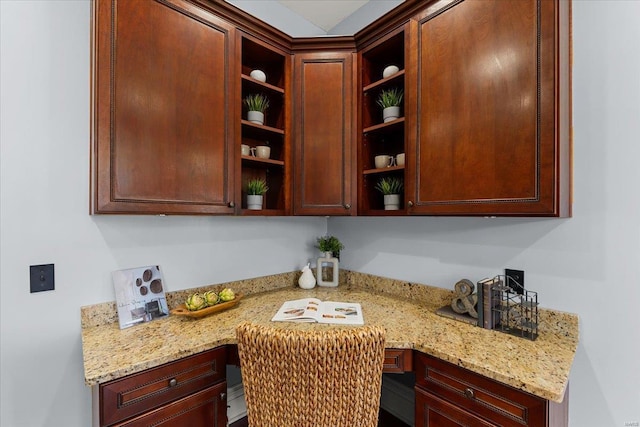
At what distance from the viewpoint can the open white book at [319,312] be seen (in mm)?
1550

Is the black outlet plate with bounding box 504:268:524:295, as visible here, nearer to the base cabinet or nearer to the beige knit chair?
the base cabinet

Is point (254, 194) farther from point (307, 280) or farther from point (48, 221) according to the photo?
point (48, 221)

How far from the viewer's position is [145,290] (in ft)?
5.12

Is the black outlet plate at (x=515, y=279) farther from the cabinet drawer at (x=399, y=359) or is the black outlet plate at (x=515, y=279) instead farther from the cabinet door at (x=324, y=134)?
the cabinet door at (x=324, y=134)

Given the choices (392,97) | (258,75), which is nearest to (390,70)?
(392,97)

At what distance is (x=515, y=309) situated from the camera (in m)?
1.47

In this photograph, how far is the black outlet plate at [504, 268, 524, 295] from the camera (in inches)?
57.5

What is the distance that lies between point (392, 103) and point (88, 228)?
5.68 ft

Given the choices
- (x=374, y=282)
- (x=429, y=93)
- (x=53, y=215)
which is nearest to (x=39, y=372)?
(x=53, y=215)

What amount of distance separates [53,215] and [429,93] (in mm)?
1844

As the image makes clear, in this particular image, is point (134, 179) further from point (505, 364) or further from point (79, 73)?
point (505, 364)

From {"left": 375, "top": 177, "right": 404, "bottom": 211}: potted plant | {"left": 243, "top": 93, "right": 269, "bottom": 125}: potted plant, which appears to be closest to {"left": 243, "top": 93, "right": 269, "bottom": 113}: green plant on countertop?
{"left": 243, "top": 93, "right": 269, "bottom": 125}: potted plant

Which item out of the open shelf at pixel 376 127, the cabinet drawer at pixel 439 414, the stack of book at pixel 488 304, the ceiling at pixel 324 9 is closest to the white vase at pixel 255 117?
the open shelf at pixel 376 127

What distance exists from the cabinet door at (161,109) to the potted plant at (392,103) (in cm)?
88
